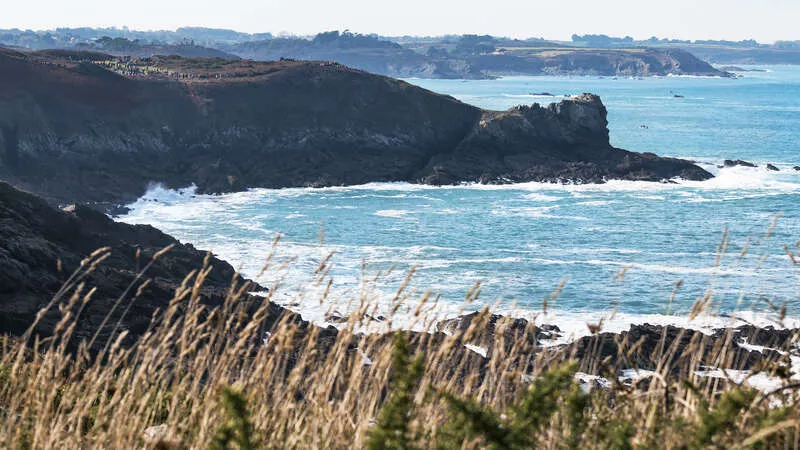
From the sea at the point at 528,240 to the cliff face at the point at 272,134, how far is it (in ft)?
10.0

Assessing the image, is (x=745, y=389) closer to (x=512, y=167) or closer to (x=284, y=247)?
(x=284, y=247)

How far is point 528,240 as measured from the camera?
1817 inches

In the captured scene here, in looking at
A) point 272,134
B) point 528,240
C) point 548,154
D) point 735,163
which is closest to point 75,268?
point 528,240

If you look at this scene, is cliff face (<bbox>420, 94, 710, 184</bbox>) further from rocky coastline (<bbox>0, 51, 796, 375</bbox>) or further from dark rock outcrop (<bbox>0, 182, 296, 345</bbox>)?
dark rock outcrop (<bbox>0, 182, 296, 345</bbox>)

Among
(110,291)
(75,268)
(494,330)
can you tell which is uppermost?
(494,330)

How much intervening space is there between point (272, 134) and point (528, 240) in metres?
33.6

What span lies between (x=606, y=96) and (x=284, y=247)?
5861 inches

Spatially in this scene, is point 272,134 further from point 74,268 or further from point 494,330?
point 494,330

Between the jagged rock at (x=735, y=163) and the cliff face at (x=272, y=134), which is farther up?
the cliff face at (x=272, y=134)

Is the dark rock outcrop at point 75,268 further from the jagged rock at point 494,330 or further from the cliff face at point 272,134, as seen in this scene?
the cliff face at point 272,134

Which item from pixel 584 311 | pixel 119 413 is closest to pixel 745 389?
pixel 119 413

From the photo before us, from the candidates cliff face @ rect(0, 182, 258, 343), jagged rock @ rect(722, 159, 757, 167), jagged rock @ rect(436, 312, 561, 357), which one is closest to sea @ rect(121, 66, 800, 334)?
jagged rock @ rect(722, 159, 757, 167)

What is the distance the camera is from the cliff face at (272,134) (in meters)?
63.1

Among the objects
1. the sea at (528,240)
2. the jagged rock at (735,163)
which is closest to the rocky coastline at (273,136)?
the sea at (528,240)
